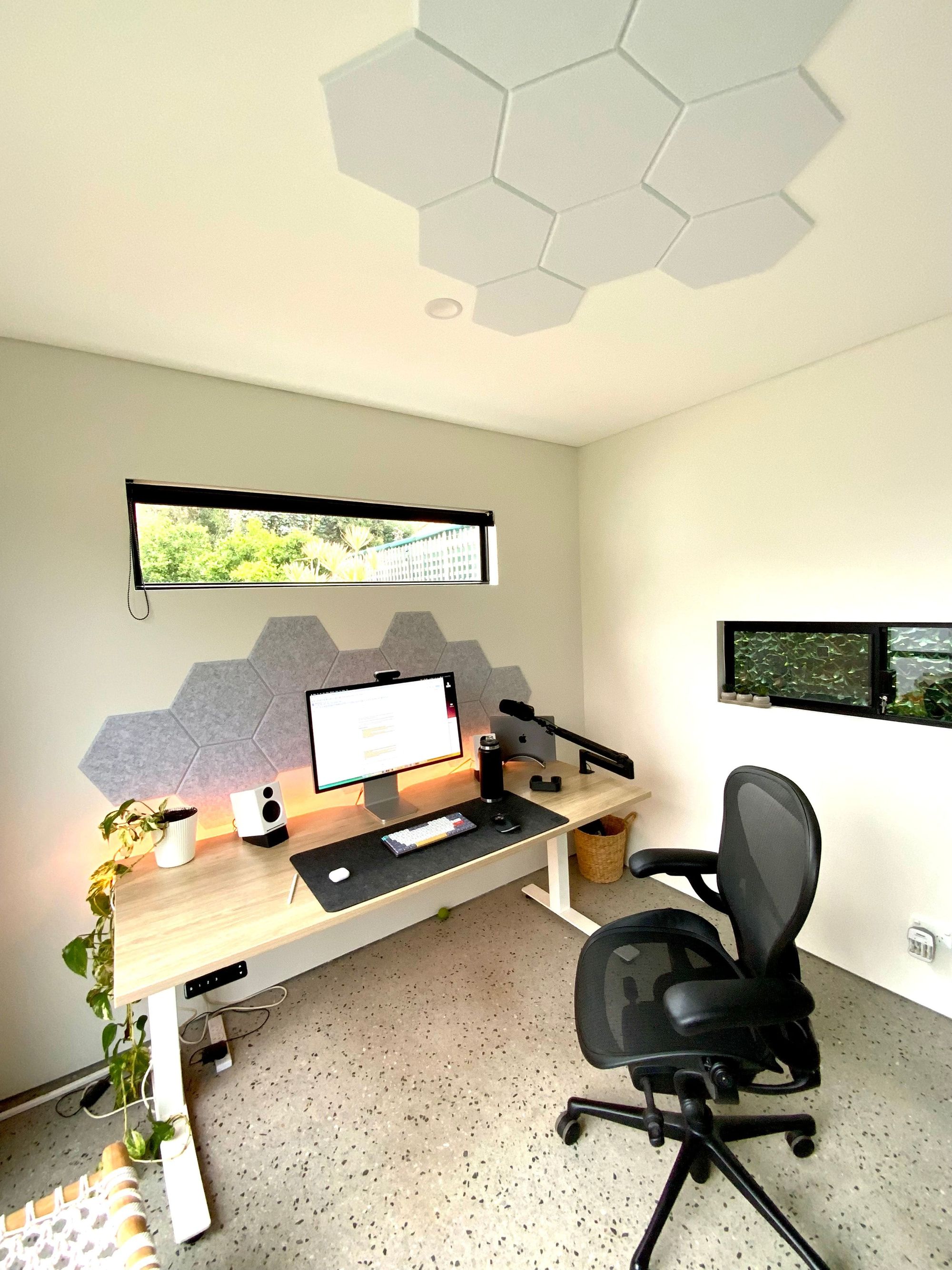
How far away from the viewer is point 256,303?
1356mm

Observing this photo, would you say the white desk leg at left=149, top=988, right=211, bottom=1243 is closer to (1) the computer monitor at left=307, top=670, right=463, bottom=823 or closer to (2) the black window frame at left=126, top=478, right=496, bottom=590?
(1) the computer monitor at left=307, top=670, right=463, bottom=823

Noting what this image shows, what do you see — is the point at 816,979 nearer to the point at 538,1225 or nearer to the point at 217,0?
the point at 538,1225

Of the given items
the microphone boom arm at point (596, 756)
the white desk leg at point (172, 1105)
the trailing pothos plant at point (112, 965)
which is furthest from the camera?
the microphone boom arm at point (596, 756)

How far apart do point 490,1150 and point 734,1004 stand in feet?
3.05

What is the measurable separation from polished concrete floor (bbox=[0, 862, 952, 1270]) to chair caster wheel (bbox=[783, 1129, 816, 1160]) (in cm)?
3

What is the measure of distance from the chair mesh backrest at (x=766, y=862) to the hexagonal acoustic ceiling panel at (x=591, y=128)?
130cm

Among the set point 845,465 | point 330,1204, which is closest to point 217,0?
point 845,465

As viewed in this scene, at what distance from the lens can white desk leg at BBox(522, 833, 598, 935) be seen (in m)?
2.25

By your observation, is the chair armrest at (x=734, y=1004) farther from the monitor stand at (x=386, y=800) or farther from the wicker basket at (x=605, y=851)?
the wicker basket at (x=605, y=851)

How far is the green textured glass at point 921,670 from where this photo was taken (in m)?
1.67

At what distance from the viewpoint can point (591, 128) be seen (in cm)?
85

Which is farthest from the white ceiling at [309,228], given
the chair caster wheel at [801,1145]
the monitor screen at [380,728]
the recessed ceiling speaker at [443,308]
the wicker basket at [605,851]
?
the chair caster wheel at [801,1145]

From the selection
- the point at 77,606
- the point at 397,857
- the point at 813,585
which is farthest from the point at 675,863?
the point at 77,606

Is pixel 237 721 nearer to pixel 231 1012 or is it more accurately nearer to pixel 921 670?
pixel 231 1012
